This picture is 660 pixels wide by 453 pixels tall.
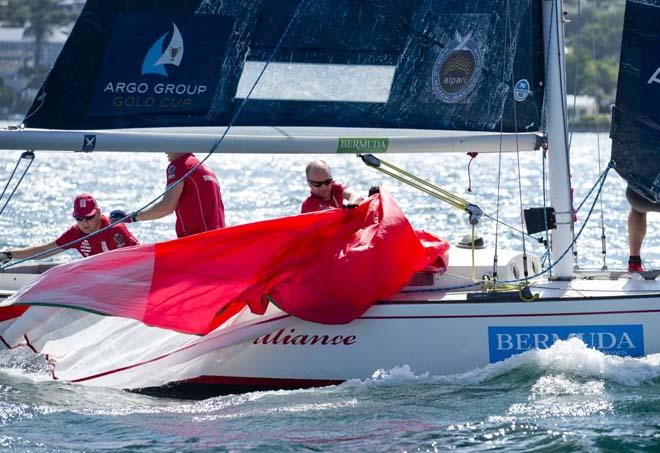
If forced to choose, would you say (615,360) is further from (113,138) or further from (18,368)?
(18,368)

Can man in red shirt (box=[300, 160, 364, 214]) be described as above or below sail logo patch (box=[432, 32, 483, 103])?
below

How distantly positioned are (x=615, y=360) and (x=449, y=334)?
0.96m

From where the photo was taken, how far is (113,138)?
707 centimetres

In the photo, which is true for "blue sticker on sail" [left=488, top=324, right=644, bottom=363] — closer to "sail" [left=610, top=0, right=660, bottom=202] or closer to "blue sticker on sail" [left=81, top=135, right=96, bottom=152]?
"sail" [left=610, top=0, right=660, bottom=202]

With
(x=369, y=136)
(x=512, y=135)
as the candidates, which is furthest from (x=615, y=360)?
(x=369, y=136)

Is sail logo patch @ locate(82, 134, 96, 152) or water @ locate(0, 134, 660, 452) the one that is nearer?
water @ locate(0, 134, 660, 452)

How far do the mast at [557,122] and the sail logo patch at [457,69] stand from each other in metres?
0.44

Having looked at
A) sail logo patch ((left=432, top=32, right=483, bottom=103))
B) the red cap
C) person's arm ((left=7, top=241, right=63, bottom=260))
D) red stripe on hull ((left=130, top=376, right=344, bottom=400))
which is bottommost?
red stripe on hull ((left=130, top=376, right=344, bottom=400))

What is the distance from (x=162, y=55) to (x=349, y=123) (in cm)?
122

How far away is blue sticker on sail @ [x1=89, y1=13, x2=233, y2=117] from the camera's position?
721 centimetres

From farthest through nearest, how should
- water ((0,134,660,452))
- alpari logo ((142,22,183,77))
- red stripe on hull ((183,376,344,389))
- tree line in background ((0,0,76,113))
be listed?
tree line in background ((0,0,76,113)) → alpari logo ((142,22,183,77)) → red stripe on hull ((183,376,344,389)) → water ((0,134,660,452))

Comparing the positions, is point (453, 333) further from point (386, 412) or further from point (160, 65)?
point (160, 65)

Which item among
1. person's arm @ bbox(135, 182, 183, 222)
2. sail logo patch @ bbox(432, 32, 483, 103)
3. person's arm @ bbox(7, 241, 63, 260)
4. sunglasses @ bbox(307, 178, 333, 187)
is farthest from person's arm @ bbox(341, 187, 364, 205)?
person's arm @ bbox(7, 241, 63, 260)

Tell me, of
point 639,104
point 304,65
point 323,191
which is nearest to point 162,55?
point 304,65
